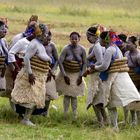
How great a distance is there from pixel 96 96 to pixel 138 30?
18695 mm

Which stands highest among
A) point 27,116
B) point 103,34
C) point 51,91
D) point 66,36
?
point 103,34

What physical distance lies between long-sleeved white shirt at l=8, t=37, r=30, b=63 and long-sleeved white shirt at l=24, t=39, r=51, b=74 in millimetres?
418

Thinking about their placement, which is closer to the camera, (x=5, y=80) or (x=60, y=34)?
(x=5, y=80)

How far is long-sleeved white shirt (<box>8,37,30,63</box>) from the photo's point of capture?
35.5 ft

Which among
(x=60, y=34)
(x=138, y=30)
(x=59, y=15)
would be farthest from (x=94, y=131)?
(x=59, y=15)

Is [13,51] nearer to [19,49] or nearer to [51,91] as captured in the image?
[19,49]

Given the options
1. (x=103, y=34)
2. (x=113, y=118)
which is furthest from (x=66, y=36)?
(x=113, y=118)

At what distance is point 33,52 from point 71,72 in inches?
44.1

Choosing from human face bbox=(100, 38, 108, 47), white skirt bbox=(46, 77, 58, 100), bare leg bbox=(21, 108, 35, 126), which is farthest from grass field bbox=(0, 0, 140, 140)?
human face bbox=(100, 38, 108, 47)

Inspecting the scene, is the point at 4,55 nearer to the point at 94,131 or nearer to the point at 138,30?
the point at 94,131

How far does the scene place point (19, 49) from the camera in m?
11.0

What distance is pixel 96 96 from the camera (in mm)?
10656

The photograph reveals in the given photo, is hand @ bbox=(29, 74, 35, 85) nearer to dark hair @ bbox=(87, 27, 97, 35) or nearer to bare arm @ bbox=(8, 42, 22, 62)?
bare arm @ bbox=(8, 42, 22, 62)

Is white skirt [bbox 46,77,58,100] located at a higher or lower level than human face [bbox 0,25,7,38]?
lower
